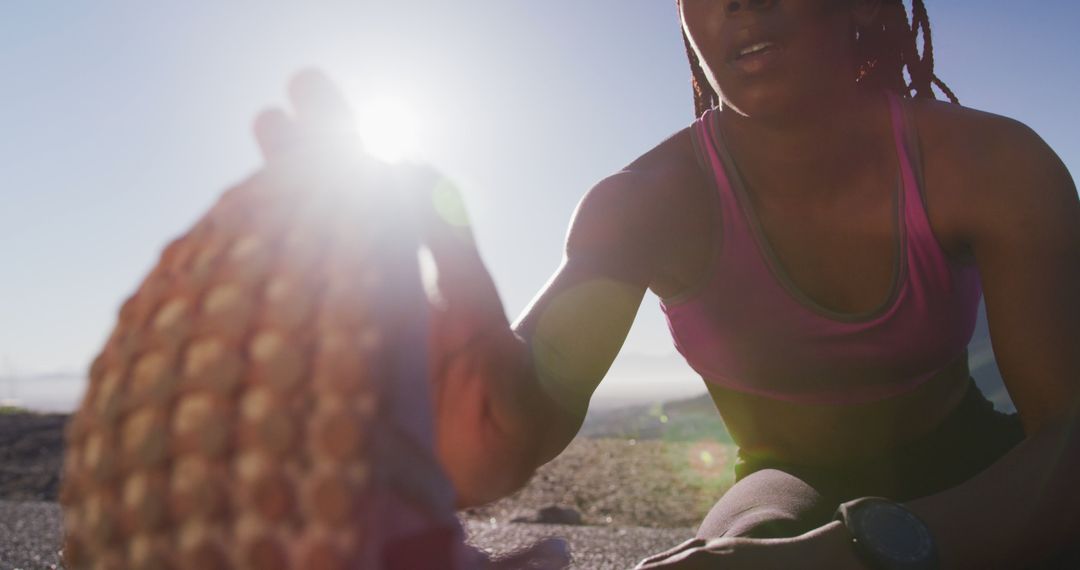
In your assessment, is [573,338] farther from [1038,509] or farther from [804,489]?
[1038,509]

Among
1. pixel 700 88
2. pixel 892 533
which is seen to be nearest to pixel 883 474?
pixel 892 533

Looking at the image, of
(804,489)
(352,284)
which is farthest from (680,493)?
(352,284)

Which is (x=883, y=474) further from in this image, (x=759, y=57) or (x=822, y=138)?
(x=759, y=57)

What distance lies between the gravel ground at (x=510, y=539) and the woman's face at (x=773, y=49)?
48.9 inches

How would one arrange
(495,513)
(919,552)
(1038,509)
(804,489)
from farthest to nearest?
(495,513), (804,489), (1038,509), (919,552)

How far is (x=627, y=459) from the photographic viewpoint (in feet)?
16.6

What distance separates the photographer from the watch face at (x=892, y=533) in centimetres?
102

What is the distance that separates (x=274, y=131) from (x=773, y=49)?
2.93 ft

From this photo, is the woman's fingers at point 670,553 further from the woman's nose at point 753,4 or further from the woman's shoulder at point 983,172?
the woman's nose at point 753,4

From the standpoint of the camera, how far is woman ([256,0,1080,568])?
1.13 metres

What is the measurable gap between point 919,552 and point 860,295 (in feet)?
1.58

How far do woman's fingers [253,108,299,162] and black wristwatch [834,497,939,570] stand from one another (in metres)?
0.83

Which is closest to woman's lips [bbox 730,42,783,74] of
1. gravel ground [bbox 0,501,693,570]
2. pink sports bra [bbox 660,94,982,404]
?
pink sports bra [bbox 660,94,982,404]

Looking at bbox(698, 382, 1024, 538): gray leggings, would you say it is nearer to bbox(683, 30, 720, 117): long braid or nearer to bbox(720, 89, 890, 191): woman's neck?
bbox(720, 89, 890, 191): woman's neck
